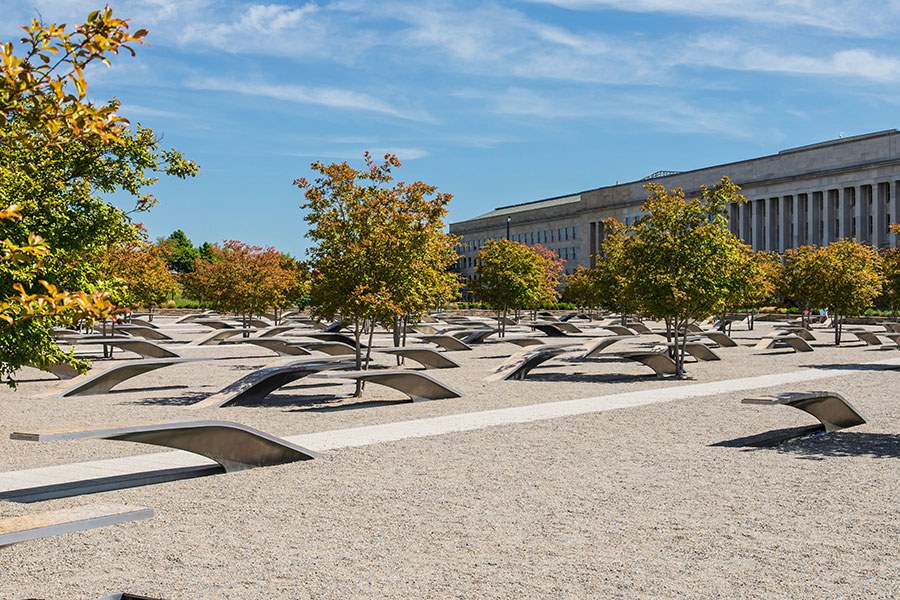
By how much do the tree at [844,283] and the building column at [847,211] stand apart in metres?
54.5

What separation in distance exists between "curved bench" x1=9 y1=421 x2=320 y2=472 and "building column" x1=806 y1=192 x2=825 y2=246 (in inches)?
3573

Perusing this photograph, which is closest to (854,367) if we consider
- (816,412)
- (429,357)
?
(429,357)

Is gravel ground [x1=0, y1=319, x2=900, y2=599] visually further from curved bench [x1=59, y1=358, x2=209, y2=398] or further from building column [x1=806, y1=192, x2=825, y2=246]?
building column [x1=806, y1=192, x2=825, y2=246]

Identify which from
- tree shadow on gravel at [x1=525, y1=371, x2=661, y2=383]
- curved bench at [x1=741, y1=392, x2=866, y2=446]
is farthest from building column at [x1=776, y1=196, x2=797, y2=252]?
curved bench at [x1=741, y1=392, x2=866, y2=446]

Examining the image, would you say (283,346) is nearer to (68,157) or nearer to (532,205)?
(68,157)

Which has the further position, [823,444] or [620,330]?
[620,330]

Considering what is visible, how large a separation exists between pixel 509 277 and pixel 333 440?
26.9 metres

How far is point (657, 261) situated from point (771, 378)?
12.1 ft

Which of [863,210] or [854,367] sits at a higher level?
[863,210]

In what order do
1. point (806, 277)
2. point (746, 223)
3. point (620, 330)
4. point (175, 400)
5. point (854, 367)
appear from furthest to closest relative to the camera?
1. point (746, 223)
2. point (620, 330)
3. point (806, 277)
4. point (854, 367)
5. point (175, 400)

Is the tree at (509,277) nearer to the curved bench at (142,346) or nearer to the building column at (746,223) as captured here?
the curved bench at (142,346)

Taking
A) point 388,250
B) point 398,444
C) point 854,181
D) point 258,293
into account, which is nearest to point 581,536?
→ point 398,444

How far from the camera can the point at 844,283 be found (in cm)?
3688

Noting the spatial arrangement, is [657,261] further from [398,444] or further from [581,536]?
[581,536]
